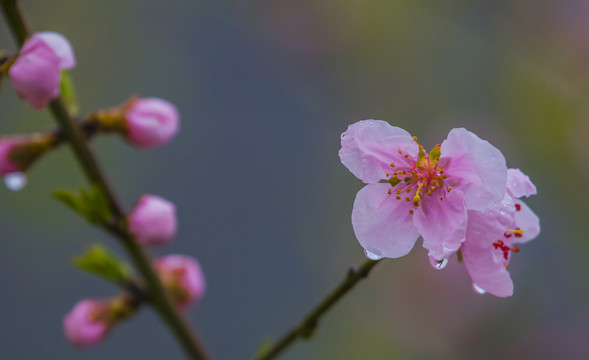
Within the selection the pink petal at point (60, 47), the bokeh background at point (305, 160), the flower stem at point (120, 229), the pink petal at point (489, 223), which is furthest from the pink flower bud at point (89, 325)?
the bokeh background at point (305, 160)

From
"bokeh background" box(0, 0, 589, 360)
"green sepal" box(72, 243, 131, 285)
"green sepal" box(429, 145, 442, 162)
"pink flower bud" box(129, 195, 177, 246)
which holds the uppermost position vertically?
"green sepal" box(429, 145, 442, 162)

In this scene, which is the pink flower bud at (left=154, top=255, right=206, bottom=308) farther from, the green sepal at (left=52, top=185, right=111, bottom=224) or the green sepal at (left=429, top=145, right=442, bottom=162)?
the green sepal at (left=429, top=145, right=442, bottom=162)

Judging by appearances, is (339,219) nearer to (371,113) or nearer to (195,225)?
(371,113)

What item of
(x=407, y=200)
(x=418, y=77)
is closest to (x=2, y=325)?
(x=418, y=77)

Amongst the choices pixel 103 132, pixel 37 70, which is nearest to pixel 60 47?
pixel 37 70

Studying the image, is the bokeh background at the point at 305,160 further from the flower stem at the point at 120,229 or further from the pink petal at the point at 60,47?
the pink petal at the point at 60,47

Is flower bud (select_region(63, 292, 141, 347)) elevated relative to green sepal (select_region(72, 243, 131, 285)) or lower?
lower

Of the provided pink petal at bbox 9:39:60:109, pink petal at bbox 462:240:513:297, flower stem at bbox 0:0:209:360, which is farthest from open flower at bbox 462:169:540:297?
pink petal at bbox 9:39:60:109
